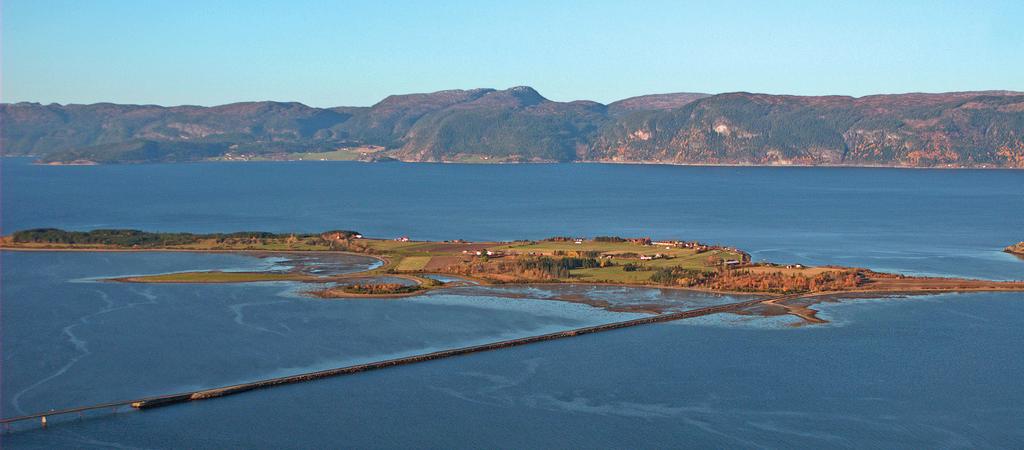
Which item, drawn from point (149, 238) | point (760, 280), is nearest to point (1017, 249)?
point (760, 280)

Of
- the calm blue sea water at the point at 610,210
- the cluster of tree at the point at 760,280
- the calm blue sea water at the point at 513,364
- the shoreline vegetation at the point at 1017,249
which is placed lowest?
the calm blue sea water at the point at 610,210

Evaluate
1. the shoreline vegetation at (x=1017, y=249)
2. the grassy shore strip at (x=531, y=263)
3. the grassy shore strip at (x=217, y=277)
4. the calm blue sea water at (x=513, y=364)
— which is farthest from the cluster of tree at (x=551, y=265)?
the shoreline vegetation at (x=1017, y=249)

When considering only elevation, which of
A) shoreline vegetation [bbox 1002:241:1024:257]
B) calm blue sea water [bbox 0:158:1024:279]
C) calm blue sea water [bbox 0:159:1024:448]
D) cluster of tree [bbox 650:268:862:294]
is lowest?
calm blue sea water [bbox 0:158:1024:279]

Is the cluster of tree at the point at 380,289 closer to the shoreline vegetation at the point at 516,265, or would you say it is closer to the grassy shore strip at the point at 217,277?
the shoreline vegetation at the point at 516,265

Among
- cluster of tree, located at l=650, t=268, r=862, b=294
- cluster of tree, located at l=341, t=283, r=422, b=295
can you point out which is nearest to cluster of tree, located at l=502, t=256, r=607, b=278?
cluster of tree, located at l=650, t=268, r=862, b=294

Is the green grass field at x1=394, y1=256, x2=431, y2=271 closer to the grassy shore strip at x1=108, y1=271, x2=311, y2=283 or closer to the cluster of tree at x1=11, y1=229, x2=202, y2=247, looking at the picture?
the grassy shore strip at x1=108, y1=271, x2=311, y2=283

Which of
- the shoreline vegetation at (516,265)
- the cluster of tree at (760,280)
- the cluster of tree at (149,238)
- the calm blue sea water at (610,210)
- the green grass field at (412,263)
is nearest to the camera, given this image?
the cluster of tree at (760,280)

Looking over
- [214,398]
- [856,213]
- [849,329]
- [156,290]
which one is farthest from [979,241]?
[214,398]

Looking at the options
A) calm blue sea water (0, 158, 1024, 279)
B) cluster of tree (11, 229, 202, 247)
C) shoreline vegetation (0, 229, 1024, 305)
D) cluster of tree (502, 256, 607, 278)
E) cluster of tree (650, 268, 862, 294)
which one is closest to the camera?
cluster of tree (650, 268, 862, 294)
